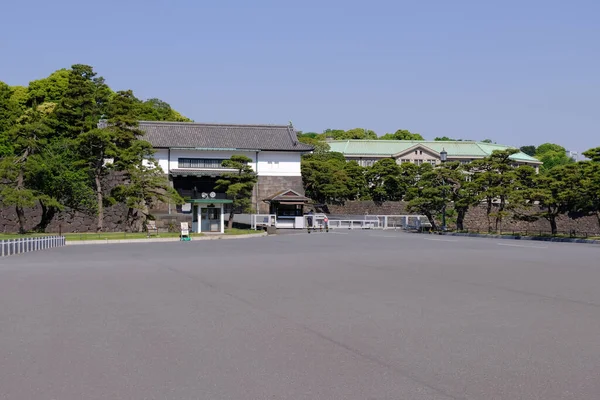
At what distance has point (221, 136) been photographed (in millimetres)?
59562

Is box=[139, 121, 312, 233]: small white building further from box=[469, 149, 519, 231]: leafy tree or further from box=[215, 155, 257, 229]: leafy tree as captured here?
box=[469, 149, 519, 231]: leafy tree

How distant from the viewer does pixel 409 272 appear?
1425 centimetres

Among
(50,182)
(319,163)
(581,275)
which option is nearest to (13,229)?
(50,182)

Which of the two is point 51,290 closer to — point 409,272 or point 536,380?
point 409,272

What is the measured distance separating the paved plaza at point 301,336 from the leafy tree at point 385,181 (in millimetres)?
50398

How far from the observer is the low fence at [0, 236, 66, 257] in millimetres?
22469

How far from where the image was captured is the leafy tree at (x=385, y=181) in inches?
2514

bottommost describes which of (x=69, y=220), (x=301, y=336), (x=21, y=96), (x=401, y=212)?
(x=301, y=336)

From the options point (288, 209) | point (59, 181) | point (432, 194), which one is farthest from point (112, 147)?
point (432, 194)

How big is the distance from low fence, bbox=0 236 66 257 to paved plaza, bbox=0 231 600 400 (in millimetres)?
9926

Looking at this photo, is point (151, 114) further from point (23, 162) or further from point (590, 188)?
point (590, 188)

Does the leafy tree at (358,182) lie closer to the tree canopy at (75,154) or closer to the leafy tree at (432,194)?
the leafy tree at (432,194)

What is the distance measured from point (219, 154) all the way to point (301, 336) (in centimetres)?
5183

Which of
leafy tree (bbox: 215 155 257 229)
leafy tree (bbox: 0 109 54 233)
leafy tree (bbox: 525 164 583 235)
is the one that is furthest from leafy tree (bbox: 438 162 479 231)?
leafy tree (bbox: 0 109 54 233)
